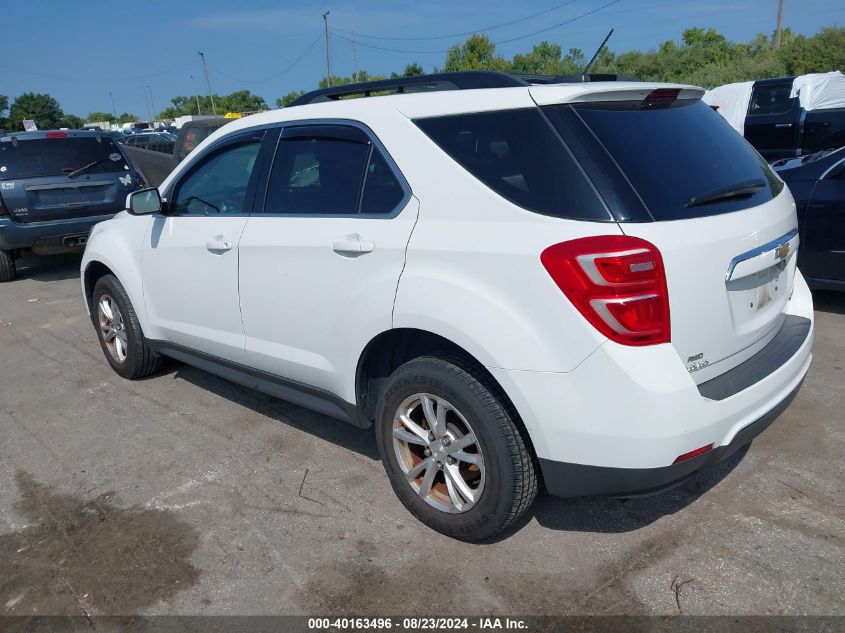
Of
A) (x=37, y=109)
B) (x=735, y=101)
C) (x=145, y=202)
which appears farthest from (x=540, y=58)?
(x=37, y=109)

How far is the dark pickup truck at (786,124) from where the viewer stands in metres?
10.9

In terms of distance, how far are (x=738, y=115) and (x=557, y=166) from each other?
1162 cm

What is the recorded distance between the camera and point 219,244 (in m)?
3.62

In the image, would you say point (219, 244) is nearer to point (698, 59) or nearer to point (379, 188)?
point (379, 188)

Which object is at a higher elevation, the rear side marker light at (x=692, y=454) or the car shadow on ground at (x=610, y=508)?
the rear side marker light at (x=692, y=454)

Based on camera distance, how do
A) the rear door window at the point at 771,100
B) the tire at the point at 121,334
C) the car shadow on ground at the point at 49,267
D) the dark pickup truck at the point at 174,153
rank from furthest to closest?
the rear door window at the point at 771,100 < the dark pickup truck at the point at 174,153 < the car shadow on ground at the point at 49,267 < the tire at the point at 121,334

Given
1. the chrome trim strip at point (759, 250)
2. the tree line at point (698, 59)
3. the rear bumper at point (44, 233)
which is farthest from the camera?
the tree line at point (698, 59)

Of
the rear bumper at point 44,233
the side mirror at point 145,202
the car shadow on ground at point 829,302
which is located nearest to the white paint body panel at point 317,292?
the side mirror at point 145,202

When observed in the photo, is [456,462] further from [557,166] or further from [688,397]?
[557,166]

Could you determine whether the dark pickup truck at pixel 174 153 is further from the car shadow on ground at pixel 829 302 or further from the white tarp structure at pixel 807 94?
the white tarp structure at pixel 807 94

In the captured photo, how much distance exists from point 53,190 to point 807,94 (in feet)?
38.6

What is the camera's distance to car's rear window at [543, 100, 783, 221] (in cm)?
238

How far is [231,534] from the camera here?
299cm

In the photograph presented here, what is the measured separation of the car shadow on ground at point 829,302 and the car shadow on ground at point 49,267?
8680mm
